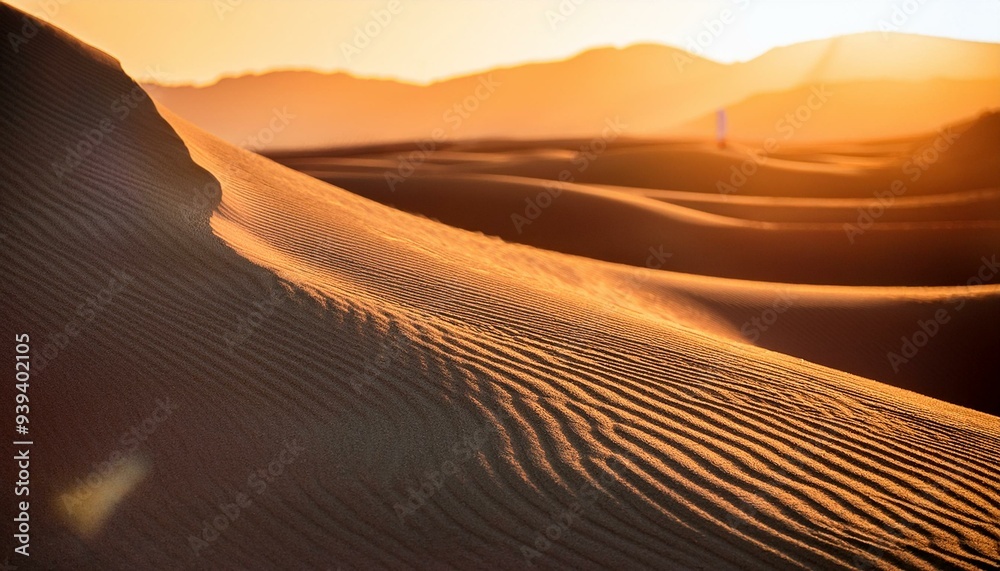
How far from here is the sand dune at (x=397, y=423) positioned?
3.74 meters

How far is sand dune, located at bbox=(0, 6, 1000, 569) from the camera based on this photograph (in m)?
3.74

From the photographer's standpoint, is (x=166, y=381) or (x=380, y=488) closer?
(x=380, y=488)

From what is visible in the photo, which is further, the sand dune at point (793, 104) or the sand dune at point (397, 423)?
the sand dune at point (793, 104)

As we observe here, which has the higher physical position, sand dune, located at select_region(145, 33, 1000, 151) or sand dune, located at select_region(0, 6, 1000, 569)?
sand dune, located at select_region(145, 33, 1000, 151)

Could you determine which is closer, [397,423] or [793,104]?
[397,423]

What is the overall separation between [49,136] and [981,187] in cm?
3201

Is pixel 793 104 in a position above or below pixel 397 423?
above

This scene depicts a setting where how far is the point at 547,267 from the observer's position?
12.2 metres

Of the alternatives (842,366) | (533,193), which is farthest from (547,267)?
(533,193)

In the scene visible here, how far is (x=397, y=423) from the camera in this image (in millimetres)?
4625

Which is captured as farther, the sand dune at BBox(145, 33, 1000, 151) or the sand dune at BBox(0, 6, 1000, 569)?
the sand dune at BBox(145, 33, 1000, 151)

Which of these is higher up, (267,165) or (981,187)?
(981,187)

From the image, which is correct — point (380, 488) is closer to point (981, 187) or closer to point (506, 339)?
point (506, 339)

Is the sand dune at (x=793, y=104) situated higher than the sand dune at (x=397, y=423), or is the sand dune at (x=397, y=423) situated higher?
the sand dune at (x=793, y=104)
